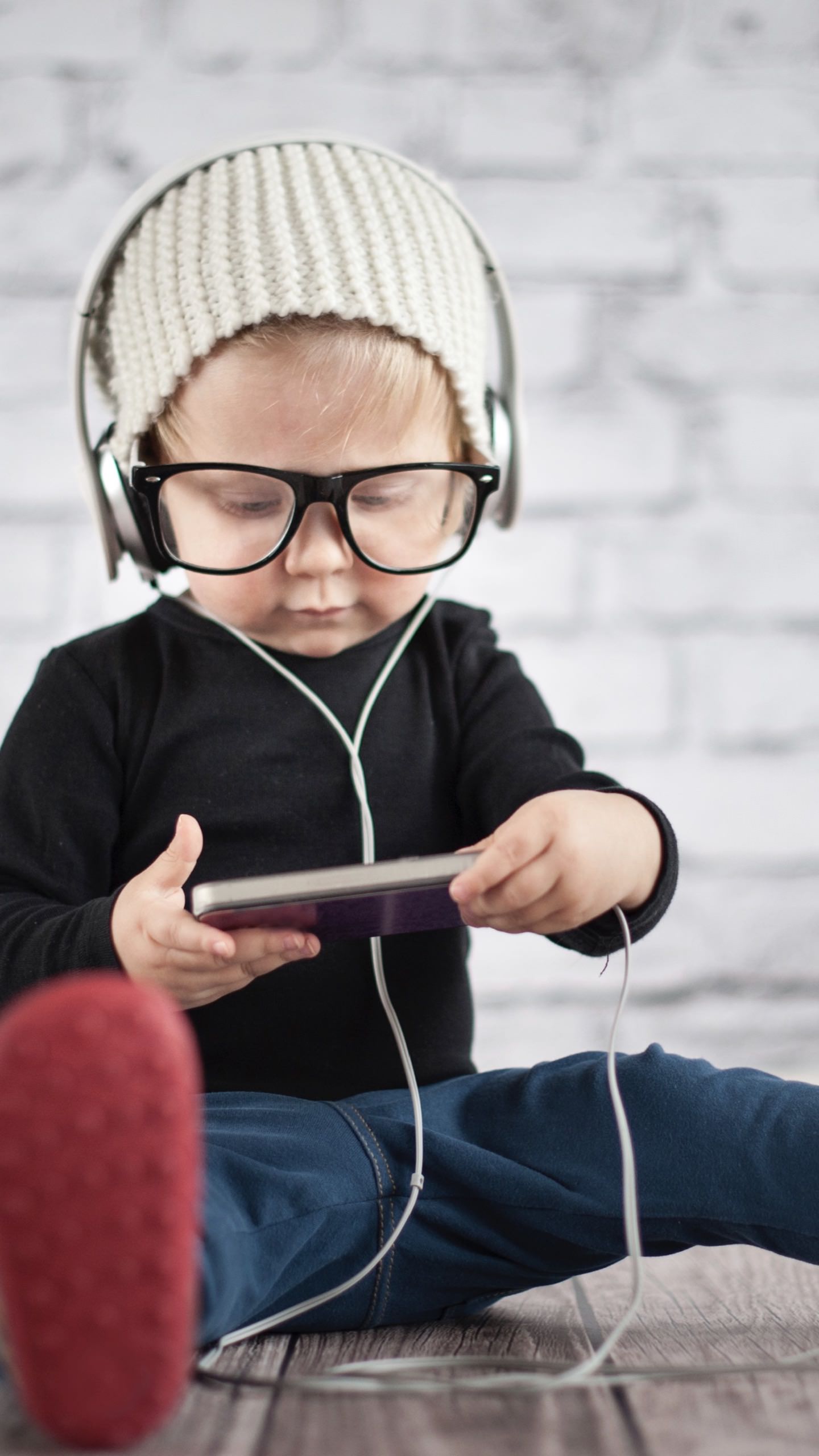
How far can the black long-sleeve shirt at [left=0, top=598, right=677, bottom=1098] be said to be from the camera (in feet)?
2.89

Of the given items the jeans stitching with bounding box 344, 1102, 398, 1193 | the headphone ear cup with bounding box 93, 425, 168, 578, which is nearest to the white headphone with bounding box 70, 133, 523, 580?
the headphone ear cup with bounding box 93, 425, 168, 578

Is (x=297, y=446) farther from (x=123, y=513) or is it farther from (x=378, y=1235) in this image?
(x=378, y=1235)

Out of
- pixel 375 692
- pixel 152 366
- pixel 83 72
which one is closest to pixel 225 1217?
pixel 375 692

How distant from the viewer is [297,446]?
82 centimetres

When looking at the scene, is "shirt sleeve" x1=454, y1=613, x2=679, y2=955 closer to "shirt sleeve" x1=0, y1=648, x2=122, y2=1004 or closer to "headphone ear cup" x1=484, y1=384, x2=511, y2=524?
"headphone ear cup" x1=484, y1=384, x2=511, y2=524

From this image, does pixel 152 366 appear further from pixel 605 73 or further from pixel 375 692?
pixel 605 73

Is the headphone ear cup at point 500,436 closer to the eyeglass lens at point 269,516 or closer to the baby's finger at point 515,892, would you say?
the eyeglass lens at point 269,516

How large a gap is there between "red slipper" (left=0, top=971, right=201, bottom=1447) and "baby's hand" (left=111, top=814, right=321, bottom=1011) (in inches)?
7.7

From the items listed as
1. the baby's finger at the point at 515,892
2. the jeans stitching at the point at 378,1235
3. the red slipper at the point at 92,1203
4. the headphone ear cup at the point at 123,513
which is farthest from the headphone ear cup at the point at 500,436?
the red slipper at the point at 92,1203

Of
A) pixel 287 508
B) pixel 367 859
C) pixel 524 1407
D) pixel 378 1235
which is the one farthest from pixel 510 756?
pixel 524 1407

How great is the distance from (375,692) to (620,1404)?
0.50 metres

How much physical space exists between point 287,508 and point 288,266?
147 millimetres

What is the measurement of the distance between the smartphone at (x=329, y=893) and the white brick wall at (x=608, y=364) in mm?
699

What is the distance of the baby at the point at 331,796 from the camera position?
698 millimetres
